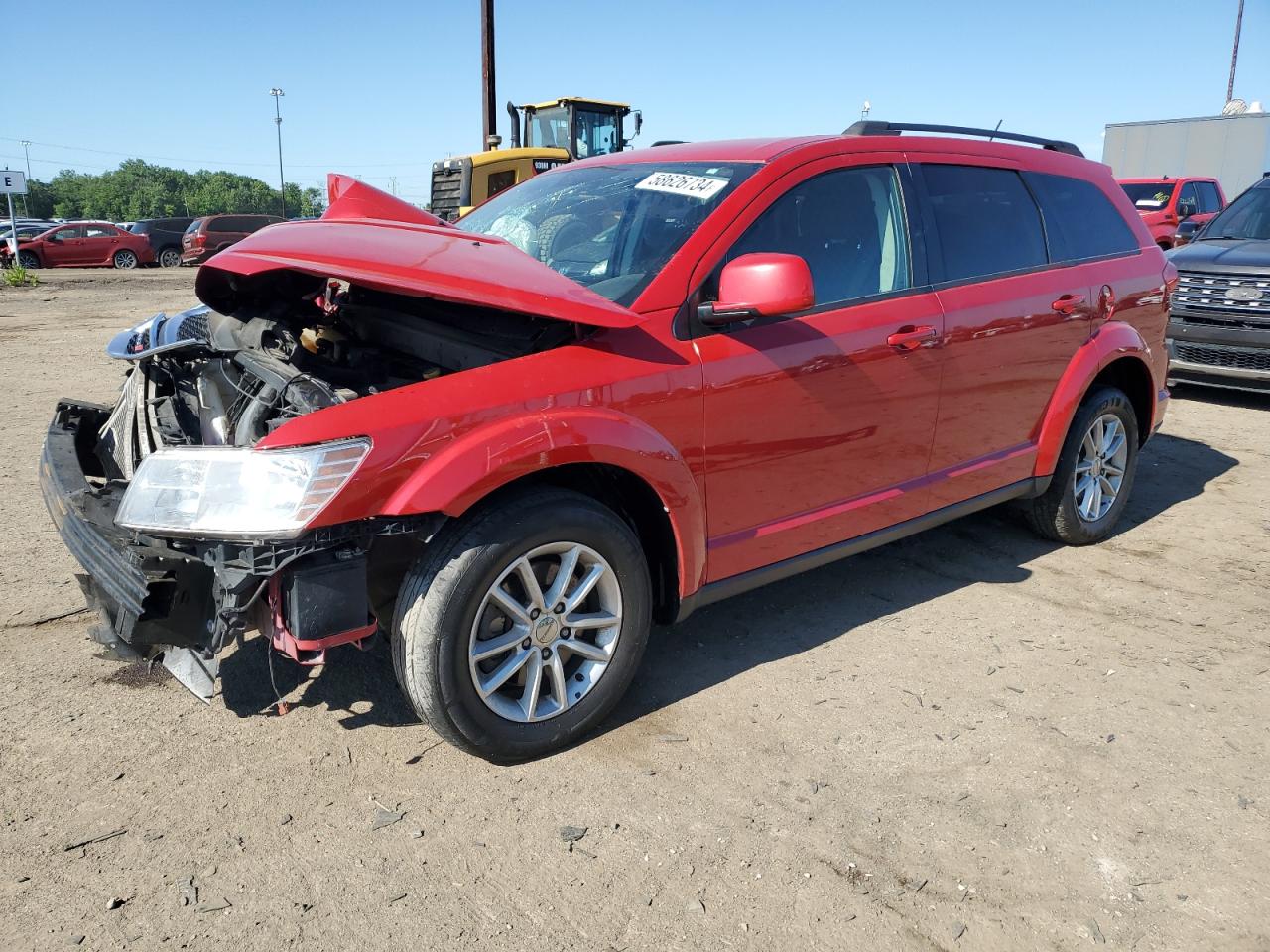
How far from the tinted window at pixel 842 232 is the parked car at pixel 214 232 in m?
27.8

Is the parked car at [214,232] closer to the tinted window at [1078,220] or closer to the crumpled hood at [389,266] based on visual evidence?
the crumpled hood at [389,266]

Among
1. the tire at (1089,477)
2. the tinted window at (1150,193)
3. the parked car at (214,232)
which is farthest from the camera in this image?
the parked car at (214,232)

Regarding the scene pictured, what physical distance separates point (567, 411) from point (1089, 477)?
10.7 feet

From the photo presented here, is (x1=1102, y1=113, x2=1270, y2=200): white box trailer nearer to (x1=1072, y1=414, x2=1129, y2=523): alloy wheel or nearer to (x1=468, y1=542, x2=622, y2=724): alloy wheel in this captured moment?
(x1=1072, y1=414, x2=1129, y2=523): alloy wheel

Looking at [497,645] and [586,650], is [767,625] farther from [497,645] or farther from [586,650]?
[497,645]

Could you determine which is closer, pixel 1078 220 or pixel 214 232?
pixel 1078 220

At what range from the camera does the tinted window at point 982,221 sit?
3941mm

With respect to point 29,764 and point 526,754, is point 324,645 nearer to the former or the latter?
point 526,754

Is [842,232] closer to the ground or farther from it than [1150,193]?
closer to the ground

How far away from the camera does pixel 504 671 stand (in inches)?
113

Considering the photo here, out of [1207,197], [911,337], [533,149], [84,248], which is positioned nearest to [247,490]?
[911,337]

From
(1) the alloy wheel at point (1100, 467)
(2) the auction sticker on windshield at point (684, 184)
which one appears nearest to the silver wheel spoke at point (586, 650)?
(2) the auction sticker on windshield at point (684, 184)

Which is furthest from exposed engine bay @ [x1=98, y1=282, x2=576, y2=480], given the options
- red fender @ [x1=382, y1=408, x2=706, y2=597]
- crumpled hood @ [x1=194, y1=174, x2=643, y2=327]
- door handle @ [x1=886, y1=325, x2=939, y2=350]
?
door handle @ [x1=886, y1=325, x2=939, y2=350]

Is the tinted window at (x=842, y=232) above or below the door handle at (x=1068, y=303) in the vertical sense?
above
